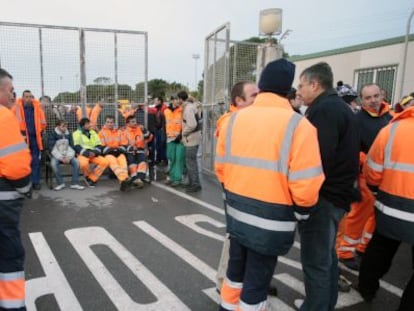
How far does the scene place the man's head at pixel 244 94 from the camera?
331cm

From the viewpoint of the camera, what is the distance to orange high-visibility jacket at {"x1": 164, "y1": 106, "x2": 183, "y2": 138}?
26.5 feet

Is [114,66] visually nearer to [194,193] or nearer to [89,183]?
[89,183]

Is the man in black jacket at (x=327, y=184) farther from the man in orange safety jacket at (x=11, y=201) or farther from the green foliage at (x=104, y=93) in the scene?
the green foliage at (x=104, y=93)

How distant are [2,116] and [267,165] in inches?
76.8

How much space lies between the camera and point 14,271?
2729 mm

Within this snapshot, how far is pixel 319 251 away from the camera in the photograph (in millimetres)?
2727

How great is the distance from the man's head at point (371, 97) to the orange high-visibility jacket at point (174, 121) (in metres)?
4.71

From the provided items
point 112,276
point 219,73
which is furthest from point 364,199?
point 219,73

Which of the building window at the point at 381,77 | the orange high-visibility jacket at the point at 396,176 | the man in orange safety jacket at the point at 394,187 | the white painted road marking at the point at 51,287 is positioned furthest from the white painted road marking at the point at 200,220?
the building window at the point at 381,77

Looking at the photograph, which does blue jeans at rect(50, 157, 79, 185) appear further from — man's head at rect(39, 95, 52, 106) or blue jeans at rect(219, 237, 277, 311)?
blue jeans at rect(219, 237, 277, 311)

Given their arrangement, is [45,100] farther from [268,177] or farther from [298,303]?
[268,177]

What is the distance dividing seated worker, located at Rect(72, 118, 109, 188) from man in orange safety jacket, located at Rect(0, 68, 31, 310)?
18.1ft

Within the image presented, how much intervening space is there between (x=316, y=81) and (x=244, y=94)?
0.70 meters

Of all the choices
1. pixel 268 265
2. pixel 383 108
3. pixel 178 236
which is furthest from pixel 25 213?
pixel 383 108
